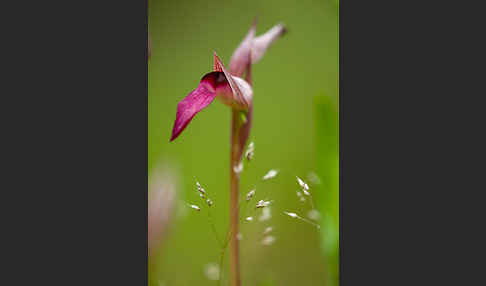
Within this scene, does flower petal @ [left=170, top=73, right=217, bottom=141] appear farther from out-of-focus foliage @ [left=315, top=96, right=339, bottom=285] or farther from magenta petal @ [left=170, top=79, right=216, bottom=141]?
out-of-focus foliage @ [left=315, top=96, right=339, bottom=285]

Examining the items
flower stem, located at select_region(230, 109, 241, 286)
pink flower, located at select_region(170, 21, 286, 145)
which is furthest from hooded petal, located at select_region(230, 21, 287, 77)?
flower stem, located at select_region(230, 109, 241, 286)

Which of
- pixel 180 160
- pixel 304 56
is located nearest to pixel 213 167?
pixel 180 160

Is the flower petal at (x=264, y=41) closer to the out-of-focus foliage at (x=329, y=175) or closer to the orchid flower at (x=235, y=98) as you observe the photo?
the orchid flower at (x=235, y=98)

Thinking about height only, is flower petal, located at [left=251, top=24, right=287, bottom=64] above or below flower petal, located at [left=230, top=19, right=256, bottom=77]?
above

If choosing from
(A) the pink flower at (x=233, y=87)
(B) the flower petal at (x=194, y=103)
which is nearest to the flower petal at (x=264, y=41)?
(A) the pink flower at (x=233, y=87)

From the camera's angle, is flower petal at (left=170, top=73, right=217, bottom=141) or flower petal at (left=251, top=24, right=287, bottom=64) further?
flower petal at (left=251, top=24, right=287, bottom=64)

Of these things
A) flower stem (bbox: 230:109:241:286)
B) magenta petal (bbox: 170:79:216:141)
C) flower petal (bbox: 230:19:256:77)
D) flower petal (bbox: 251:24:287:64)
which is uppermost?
flower petal (bbox: 251:24:287:64)

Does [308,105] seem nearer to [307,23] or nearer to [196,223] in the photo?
[307,23]
